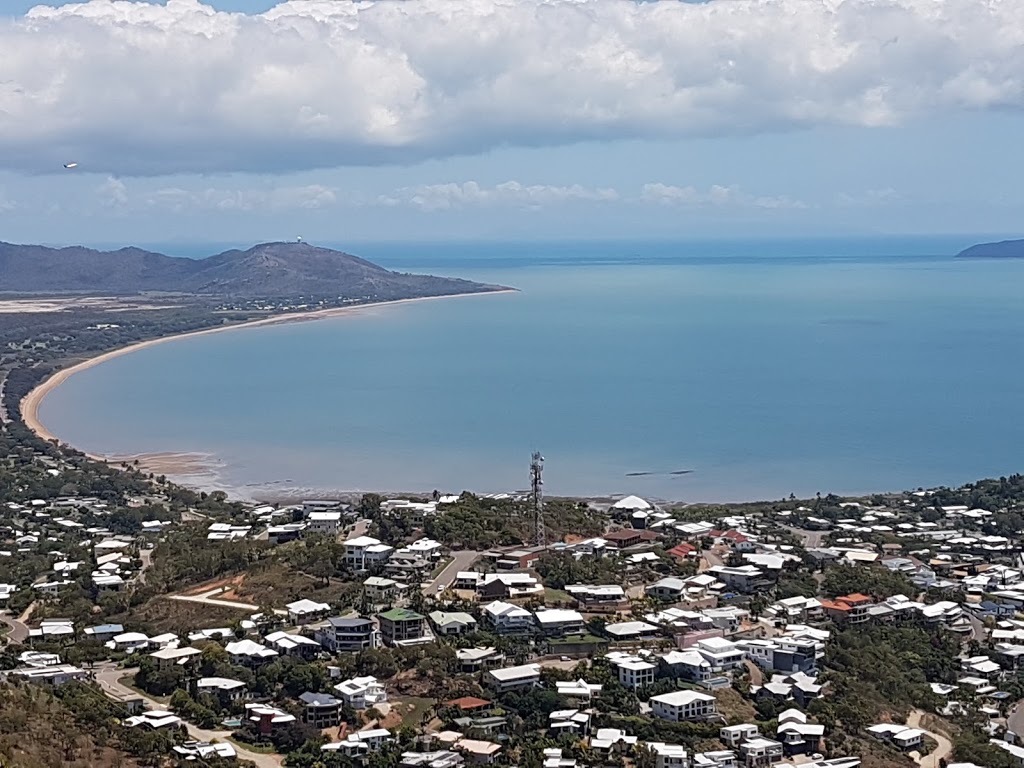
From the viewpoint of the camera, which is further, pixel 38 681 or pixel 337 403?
pixel 337 403

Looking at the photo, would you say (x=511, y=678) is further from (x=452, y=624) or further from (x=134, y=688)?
(x=134, y=688)

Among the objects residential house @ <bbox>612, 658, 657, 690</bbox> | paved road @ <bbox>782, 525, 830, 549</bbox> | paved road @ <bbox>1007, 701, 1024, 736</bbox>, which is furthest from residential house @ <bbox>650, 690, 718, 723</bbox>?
paved road @ <bbox>782, 525, 830, 549</bbox>

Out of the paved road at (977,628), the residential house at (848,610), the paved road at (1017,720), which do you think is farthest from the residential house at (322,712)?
the paved road at (977,628)

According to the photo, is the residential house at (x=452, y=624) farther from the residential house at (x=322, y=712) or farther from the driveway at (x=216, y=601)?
the residential house at (x=322, y=712)

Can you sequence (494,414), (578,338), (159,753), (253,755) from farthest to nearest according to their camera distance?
(578,338)
(494,414)
(253,755)
(159,753)

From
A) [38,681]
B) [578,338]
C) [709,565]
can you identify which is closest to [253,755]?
[38,681]

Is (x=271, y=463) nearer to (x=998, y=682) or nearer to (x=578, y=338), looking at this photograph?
(x=998, y=682)

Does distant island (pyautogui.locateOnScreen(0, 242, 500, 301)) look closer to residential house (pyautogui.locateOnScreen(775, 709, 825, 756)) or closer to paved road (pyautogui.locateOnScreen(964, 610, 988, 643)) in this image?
paved road (pyautogui.locateOnScreen(964, 610, 988, 643))

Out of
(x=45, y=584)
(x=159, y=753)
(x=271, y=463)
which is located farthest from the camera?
(x=271, y=463)
